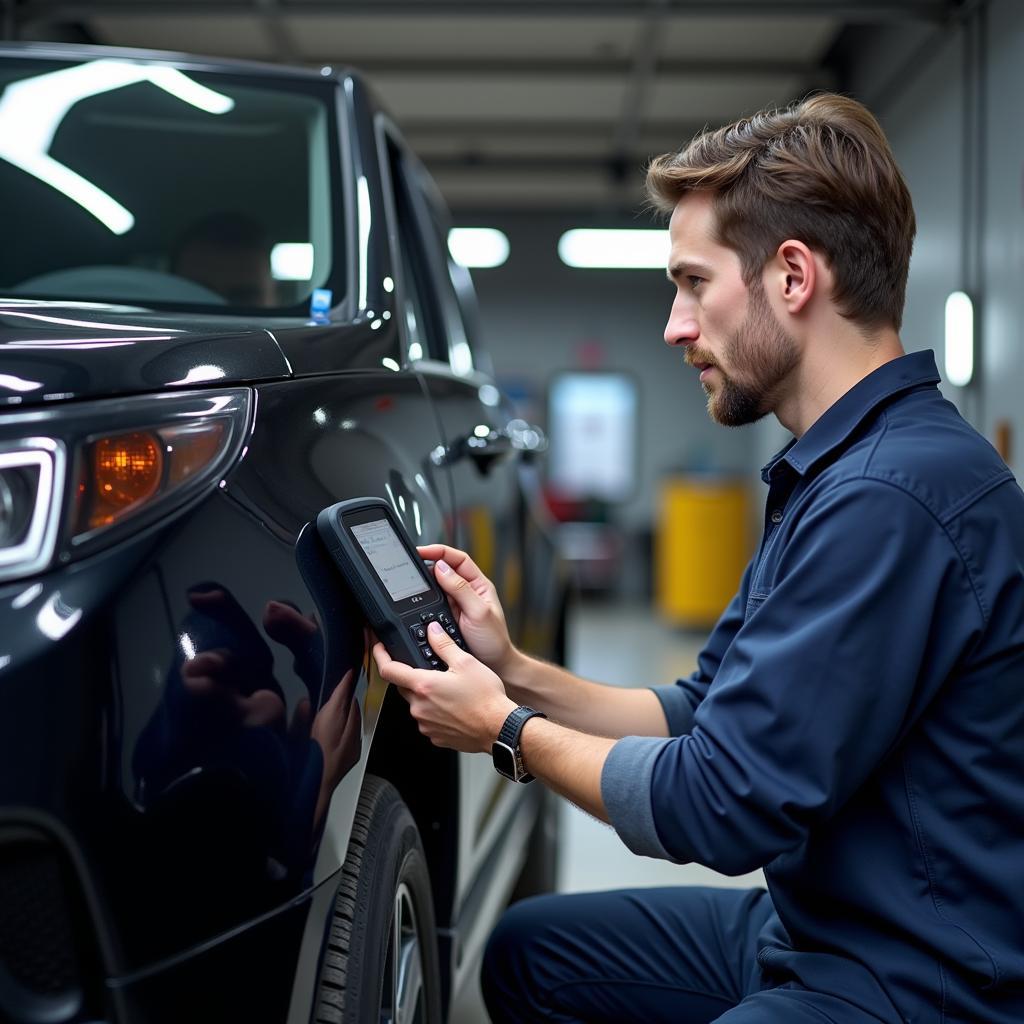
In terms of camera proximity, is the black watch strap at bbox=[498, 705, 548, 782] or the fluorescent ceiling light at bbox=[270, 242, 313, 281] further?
the fluorescent ceiling light at bbox=[270, 242, 313, 281]

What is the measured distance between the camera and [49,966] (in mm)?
895

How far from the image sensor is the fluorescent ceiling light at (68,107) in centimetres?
188

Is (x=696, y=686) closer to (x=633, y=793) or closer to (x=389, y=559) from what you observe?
(x=633, y=793)

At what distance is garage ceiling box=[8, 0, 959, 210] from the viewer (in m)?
5.39

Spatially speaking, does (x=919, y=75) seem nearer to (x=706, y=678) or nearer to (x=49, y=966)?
(x=706, y=678)

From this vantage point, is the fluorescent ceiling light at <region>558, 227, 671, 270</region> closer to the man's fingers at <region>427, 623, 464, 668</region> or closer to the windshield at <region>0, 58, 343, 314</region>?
the windshield at <region>0, 58, 343, 314</region>

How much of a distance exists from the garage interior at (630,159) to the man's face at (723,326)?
0.30 metres

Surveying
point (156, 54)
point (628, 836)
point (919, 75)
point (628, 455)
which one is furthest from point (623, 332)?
point (628, 836)

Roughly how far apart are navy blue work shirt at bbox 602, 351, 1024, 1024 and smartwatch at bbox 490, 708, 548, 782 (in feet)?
0.35

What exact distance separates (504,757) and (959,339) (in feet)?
15.3

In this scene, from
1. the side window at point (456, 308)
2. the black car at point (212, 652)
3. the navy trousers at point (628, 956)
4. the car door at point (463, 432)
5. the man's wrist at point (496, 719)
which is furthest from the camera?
the side window at point (456, 308)

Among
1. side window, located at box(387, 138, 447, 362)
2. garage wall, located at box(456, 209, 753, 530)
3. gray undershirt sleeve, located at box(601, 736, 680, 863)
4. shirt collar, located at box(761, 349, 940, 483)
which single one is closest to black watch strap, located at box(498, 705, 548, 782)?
gray undershirt sleeve, located at box(601, 736, 680, 863)

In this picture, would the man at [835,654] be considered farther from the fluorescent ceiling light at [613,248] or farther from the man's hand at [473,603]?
the fluorescent ceiling light at [613,248]

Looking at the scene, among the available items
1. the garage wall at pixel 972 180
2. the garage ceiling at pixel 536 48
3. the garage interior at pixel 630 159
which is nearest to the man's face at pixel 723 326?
the garage interior at pixel 630 159
